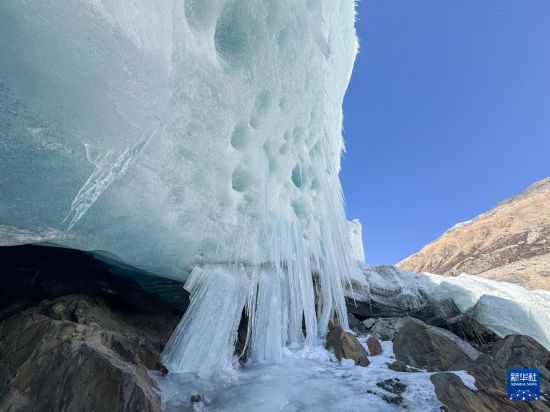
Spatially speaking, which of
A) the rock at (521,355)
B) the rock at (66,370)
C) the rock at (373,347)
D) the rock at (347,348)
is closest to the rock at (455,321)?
the rock at (521,355)

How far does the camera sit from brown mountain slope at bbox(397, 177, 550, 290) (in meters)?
13.9

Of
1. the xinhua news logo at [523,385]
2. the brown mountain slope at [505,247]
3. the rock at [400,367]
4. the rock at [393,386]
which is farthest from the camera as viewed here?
the brown mountain slope at [505,247]

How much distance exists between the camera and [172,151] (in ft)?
10.9

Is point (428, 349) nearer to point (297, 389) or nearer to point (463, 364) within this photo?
point (463, 364)

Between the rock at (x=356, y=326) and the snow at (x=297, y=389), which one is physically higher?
the rock at (x=356, y=326)

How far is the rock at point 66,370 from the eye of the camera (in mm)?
2324

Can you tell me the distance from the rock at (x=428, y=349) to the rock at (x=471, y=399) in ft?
3.04

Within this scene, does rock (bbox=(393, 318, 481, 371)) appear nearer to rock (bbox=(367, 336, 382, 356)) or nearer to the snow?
rock (bbox=(367, 336, 382, 356))

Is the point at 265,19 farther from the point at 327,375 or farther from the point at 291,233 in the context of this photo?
the point at 327,375

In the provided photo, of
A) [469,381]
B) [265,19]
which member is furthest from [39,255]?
[469,381]

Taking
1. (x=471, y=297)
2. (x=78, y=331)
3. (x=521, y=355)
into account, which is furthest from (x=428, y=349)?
(x=471, y=297)

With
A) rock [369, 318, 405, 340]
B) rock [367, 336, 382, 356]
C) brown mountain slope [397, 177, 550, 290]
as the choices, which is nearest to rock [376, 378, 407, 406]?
rock [367, 336, 382, 356]

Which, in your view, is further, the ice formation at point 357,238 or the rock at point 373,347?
the ice formation at point 357,238

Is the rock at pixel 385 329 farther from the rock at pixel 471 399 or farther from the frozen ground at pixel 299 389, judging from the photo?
the rock at pixel 471 399
